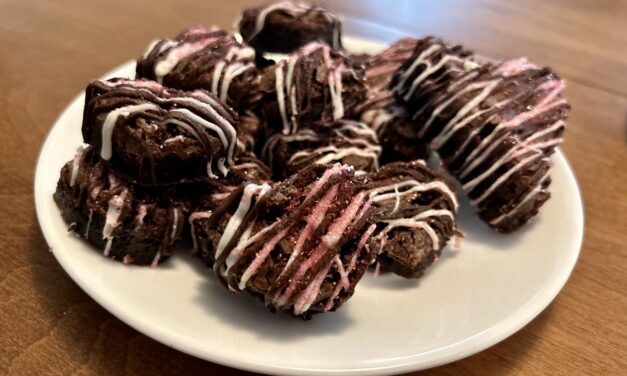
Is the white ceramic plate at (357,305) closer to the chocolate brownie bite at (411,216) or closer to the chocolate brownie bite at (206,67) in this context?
the chocolate brownie bite at (411,216)

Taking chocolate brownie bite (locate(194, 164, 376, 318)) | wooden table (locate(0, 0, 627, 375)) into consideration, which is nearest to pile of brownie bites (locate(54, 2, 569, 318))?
chocolate brownie bite (locate(194, 164, 376, 318))

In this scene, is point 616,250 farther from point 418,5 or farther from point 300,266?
point 418,5

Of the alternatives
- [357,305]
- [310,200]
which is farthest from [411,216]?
[310,200]

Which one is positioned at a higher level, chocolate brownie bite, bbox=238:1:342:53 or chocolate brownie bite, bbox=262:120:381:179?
chocolate brownie bite, bbox=238:1:342:53

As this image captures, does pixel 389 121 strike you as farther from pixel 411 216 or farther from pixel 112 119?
pixel 112 119

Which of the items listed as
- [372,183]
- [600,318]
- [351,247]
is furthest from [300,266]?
[600,318]

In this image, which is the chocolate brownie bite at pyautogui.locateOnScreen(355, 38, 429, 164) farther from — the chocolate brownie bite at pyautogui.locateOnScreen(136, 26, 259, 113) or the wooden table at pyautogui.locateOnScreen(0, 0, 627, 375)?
the wooden table at pyautogui.locateOnScreen(0, 0, 627, 375)
